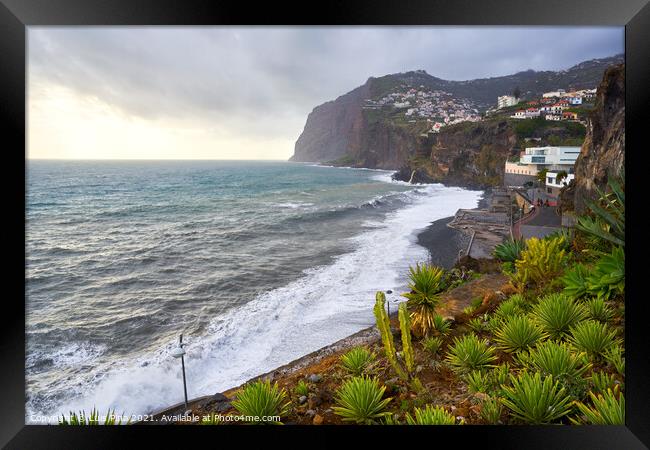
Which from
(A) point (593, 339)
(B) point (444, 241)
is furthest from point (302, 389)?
(B) point (444, 241)

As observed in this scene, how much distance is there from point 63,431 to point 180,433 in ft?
3.03

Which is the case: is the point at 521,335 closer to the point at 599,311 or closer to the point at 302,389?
the point at 599,311

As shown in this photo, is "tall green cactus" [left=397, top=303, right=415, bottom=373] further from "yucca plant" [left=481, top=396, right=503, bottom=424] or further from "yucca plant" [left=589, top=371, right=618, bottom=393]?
"yucca plant" [left=589, top=371, right=618, bottom=393]

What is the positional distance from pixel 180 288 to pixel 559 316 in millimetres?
6008

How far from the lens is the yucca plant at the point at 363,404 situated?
91.0 inches

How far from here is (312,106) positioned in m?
5.33

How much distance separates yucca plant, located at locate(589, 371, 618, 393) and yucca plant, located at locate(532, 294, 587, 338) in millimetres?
360

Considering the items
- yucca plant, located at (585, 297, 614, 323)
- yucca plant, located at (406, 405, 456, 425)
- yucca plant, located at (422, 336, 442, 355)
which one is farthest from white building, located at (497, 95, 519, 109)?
yucca plant, located at (406, 405, 456, 425)

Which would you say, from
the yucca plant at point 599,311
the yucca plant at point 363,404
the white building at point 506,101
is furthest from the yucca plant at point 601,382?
the white building at point 506,101

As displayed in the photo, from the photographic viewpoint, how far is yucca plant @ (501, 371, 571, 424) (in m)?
2.06

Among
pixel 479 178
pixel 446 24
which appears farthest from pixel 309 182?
pixel 446 24

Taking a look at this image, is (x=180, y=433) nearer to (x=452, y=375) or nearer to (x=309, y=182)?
(x=452, y=375)

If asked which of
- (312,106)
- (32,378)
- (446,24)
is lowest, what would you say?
(32,378)

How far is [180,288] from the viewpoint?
21.0 feet
